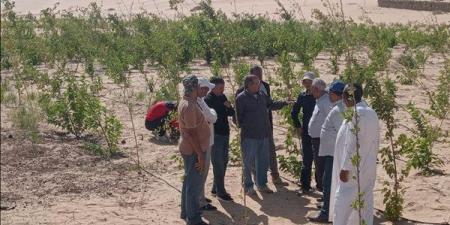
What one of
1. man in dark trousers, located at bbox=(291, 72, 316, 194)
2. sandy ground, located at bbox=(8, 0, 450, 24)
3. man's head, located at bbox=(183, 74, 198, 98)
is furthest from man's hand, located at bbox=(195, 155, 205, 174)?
sandy ground, located at bbox=(8, 0, 450, 24)

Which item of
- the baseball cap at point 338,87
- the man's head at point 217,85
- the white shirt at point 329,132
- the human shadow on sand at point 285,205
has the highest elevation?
the baseball cap at point 338,87

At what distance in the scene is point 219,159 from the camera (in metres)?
6.98

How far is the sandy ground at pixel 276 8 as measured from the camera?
24938 mm

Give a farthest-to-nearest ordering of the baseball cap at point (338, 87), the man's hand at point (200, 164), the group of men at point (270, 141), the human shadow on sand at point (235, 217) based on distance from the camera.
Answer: the human shadow on sand at point (235, 217) → the man's hand at point (200, 164) → the baseball cap at point (338, 87) → the group of men at point (270, 141)

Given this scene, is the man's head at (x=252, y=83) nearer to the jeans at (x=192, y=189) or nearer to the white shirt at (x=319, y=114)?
the white shirt at (x=319, y=114)

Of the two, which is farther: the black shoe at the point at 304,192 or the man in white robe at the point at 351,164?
the black shoe at the point at 304,192

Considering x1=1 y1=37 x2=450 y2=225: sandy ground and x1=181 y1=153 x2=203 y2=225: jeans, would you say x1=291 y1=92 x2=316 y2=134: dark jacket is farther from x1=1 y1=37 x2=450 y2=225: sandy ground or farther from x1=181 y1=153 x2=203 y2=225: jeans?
x1=181 y1=153 x2=203 y2=225: jeans

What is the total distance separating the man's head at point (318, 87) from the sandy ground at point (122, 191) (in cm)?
113

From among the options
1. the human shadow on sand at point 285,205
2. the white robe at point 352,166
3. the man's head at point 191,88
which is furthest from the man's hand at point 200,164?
the white robe at point 352,166

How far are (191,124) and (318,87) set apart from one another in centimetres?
127

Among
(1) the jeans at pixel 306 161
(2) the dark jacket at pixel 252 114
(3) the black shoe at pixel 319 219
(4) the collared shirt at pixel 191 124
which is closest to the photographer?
(4) the collared shirt at pixel 191 124

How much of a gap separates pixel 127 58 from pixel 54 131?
4096 millimetres

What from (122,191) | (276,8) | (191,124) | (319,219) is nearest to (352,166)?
(319,219)

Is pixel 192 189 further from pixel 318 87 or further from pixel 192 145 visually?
pixel 318 87
